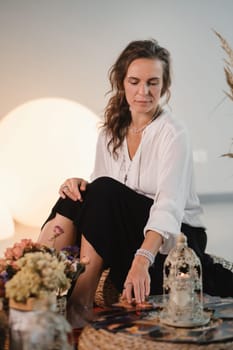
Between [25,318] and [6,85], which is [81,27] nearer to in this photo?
[6,85]

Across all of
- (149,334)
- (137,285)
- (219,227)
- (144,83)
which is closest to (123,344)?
(149,334)

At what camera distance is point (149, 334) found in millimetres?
1419

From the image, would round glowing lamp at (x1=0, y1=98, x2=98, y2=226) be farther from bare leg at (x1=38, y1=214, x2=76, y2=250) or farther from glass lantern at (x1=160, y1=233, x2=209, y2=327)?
glass lantern at (x1=160, y1=233, x2=209, y2=327)

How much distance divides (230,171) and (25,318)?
6.68 ft

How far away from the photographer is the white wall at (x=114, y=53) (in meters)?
2.94

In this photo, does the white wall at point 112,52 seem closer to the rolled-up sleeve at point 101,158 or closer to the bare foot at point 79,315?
the rolled-up sleeve at point 101,158

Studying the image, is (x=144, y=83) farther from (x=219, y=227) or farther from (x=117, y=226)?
(x=219, y=227)

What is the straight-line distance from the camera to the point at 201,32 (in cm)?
317

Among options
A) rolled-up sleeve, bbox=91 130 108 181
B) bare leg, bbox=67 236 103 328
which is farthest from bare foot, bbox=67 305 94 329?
rolled-up sleeve, bbox=91 130 108 181

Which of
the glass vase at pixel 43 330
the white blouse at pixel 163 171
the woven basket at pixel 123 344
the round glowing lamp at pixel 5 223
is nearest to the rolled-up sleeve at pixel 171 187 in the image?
the white blouse at pixel 163 171

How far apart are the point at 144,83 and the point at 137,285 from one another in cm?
75

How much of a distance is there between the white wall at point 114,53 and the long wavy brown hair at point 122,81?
2.18 feet

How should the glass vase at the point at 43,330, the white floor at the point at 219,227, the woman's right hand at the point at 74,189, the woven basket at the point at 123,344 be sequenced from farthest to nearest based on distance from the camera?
the white floor at the point at 219,227, the woman's right hand at the point at 74,189, the woven basket at the point at 123,344, the glass vase at the point at 43,330

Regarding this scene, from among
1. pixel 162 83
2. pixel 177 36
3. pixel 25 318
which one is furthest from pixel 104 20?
pixel 25 318
